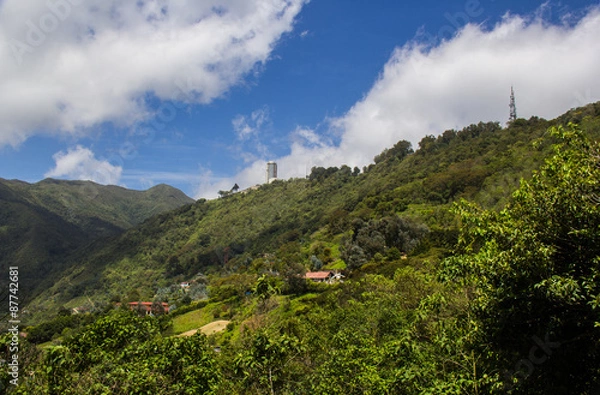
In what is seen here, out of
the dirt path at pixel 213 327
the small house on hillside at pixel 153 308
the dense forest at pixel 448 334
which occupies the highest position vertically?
the dense forest at pixel 448 334

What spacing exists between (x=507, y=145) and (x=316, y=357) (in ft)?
260

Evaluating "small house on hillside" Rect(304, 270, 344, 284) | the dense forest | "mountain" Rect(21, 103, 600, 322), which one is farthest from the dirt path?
the dense forest

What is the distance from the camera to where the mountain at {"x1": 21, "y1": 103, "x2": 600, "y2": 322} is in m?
59.2

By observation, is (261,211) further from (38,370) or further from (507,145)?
(38,370)

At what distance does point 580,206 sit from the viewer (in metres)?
5.87

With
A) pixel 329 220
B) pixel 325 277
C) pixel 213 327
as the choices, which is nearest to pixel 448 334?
pixel 213 327

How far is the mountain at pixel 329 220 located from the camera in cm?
5925

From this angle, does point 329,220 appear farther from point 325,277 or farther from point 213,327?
point 213,327

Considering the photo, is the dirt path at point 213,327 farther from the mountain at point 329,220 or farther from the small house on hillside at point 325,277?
the small house on hillside at point 325,277

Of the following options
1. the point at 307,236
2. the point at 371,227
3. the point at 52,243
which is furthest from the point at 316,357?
the point at 52,243

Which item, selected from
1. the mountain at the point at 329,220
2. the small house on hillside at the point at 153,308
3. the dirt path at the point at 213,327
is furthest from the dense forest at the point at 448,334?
the small house on hillside at the point at 153,308

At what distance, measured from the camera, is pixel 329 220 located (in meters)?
86.6

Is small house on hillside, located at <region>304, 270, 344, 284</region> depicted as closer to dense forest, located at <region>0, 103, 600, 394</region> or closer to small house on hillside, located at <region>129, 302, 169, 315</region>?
dense forest, located at <region>0, 103, 600, 394</region>

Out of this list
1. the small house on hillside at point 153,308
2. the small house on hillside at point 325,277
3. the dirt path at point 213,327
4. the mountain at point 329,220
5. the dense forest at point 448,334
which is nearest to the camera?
the dense forest at point 448,334
